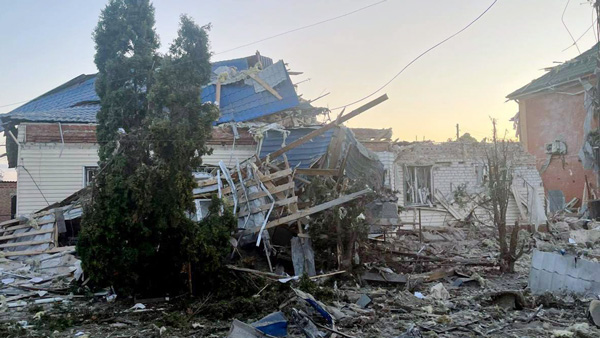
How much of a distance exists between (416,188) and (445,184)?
1.20 metres

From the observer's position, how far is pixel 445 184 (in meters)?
17.6

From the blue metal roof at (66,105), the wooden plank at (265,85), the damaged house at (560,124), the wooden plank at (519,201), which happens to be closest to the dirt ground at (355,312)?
the blue metal roof at (66,105)

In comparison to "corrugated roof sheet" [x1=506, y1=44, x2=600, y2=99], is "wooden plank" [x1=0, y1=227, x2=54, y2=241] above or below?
below

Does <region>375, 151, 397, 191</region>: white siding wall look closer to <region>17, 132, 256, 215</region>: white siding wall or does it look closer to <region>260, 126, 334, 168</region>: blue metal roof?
<region>260, 126, 334, 168</region>: blue metal roof

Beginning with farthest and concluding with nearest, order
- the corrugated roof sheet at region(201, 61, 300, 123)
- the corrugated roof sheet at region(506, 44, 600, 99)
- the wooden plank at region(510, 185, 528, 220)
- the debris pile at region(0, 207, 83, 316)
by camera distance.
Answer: the corrugated roof sheet at region(506, 44, 600, 99) < the wooden plank at region(510, 185, 528, 220) < the corrugated roof sheet at region(201, 61, 300, 123) < the debris pile at region(0, 207, 83, 316)

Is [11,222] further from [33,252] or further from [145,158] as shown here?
[145,158]

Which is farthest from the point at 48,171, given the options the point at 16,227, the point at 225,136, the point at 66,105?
the point at 225,136

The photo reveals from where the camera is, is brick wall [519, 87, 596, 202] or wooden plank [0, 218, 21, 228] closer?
wooden plank [0, 218, 21, 228]

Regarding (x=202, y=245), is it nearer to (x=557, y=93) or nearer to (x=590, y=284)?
(x=590, y=284)

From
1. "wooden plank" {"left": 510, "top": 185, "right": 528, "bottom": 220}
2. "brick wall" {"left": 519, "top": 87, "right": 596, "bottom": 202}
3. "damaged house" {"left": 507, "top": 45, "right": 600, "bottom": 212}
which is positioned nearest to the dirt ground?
"wooden plank" {"left": 510, "top": 185, "right": 528, "bottom": 220}

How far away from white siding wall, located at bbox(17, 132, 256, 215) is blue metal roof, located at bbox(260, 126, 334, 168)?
5.41 metres

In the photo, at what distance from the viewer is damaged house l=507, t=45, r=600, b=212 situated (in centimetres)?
2048

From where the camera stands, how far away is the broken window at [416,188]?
17422mm

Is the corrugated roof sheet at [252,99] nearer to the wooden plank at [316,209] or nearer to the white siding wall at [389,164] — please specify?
the white siding wall at [389,164]
